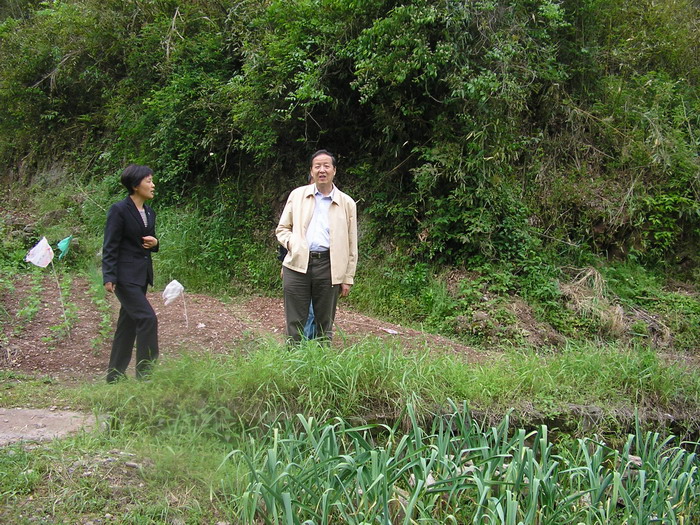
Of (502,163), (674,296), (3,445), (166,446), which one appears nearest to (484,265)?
(502,163)

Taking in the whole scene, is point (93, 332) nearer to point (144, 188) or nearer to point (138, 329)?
point (138, 329)

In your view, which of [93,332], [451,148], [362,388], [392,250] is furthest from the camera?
[392,250]

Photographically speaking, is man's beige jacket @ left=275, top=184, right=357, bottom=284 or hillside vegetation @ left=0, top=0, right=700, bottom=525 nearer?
hillside vegetation @ left=0, top=0, right=700, bottom=525

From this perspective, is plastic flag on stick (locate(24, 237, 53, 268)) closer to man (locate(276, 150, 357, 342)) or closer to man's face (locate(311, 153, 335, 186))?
man (locate(276, 150, 357, 342))

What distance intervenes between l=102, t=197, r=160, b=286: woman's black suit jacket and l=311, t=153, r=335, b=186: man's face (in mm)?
1341

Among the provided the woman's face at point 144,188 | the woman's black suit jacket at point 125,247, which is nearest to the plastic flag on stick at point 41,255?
the woman's black suit jacket at point 125,247

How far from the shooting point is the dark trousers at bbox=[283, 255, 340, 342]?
15.9 feet

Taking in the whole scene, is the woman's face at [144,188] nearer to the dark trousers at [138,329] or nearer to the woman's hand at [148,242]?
the woman's hand at [148,242]

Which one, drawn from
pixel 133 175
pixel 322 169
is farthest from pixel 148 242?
pixel 322 169

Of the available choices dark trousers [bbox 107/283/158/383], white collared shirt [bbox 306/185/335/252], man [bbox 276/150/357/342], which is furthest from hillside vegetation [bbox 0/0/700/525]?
white collared shirt [bbox 306/185/335/252]

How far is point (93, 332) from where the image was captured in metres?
6.27

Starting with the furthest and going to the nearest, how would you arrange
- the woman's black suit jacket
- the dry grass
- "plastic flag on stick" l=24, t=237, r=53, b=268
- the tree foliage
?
the tree foliage, the dry grass, "plastic flag on stick" l=24, t=237, r=53, b=268, the woman's black suit jacket

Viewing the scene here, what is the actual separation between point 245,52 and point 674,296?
255 inches

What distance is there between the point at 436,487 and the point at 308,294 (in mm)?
2144
